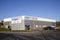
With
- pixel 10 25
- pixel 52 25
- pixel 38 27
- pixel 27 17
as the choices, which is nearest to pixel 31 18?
pixel 27 17

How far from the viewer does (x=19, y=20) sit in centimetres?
5569

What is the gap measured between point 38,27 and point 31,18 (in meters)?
6.18

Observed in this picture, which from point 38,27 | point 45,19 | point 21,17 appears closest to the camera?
point 21,17

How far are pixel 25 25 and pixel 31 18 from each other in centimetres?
411

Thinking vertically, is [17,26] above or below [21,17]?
below

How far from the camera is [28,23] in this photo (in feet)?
185

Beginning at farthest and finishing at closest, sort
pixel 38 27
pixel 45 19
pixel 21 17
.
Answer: pixel 45 19 < pixel 38 27 < pixel 21 17

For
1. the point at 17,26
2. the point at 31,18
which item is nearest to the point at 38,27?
the point at 31,18

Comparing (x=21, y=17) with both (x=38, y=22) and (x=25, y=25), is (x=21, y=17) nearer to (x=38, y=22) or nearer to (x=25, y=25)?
(x=25, y=25)

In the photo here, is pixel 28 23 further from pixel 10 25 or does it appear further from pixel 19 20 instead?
pixel 10 25

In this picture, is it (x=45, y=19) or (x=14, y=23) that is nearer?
(x=14, y=23)

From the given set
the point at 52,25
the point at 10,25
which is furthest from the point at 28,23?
the point at 52,25

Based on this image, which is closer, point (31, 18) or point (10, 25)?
point (31, 18)

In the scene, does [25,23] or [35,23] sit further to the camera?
[35,23]
